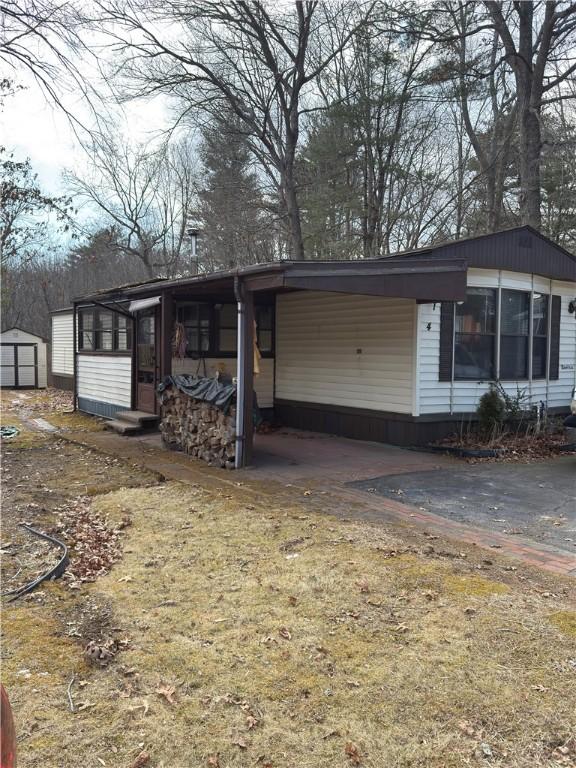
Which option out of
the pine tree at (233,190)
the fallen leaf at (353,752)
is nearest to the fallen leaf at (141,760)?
the fallen leaf at (353,752)

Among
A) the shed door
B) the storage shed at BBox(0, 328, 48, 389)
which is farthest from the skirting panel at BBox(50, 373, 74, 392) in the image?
the shed door

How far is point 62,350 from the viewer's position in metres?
19.7

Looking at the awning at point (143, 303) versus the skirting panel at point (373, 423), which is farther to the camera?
the awning at point (143, 303)

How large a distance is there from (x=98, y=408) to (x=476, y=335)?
8.24 metres

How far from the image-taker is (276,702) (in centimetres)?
256

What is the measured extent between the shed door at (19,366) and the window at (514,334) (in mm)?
16906

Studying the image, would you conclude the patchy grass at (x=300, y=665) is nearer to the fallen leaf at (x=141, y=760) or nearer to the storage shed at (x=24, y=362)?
the fallen leaf at (x=141, y=760)

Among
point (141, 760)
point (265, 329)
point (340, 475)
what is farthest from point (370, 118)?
point (141, 760)

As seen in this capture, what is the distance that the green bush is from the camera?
8.95m

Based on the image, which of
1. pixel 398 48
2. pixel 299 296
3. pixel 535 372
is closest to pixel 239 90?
pixel 398 48

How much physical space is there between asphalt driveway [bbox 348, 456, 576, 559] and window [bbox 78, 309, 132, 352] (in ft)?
23.0

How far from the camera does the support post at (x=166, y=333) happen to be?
9844mm

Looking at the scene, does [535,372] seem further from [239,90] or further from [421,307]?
[239,90]

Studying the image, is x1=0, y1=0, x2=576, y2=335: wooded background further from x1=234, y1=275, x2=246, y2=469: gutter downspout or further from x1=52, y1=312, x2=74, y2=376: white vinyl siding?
x1=234, y1=275, x2=246, y2=469: gutter downspout
